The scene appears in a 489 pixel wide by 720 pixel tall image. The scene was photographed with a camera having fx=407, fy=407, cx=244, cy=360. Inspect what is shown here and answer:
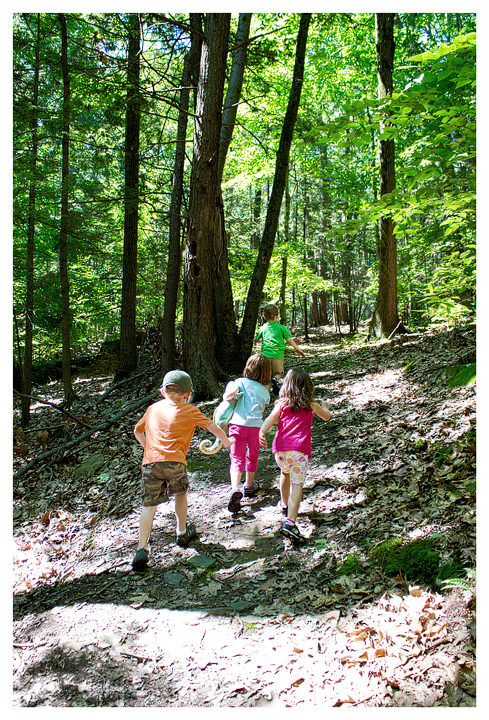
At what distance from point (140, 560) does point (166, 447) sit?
102 cm

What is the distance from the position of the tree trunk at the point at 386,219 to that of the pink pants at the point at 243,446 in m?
6.92

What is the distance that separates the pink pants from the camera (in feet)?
Result: 15.3

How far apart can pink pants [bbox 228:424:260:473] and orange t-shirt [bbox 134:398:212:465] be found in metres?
0.91

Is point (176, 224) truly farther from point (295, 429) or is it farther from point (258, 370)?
point (295, 429)

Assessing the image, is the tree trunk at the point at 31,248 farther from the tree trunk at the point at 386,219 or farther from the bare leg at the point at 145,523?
the tree trunk at the point at 386,219

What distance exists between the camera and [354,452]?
5.24 m

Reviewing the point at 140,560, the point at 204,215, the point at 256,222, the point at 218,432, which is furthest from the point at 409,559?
the point at 256,222

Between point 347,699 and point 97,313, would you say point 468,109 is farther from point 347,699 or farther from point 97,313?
point 97,313

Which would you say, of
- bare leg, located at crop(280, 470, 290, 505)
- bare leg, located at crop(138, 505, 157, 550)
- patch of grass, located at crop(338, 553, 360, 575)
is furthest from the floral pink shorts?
bare leg, located at crop(138, 505, 157, 550)

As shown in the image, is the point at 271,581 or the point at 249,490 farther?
the point at 249,490

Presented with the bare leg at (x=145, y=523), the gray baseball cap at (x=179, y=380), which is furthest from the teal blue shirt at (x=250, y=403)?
the bare leg at (x=145, y=523)

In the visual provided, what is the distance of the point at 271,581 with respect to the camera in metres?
3.39

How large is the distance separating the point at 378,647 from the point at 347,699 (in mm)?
367

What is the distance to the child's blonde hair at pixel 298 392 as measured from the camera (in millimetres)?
3914
